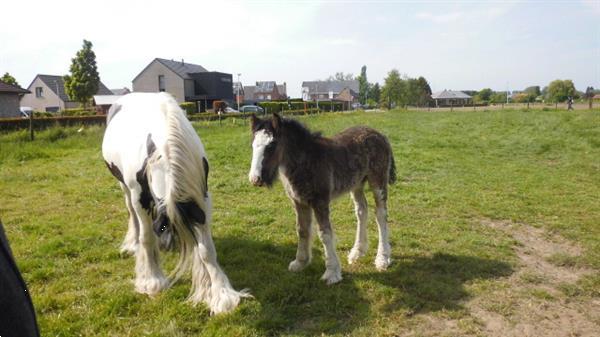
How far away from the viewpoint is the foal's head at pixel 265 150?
4.21 meters

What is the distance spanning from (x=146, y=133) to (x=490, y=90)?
380 feet

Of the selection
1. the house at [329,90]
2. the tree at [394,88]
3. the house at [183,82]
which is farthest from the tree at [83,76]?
the house at [329,90]

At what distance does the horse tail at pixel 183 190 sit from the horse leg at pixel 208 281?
7cm

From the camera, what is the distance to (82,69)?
4916 centimetres

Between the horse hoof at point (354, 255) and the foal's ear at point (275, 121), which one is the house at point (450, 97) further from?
the foal's ear at point (275, 121)

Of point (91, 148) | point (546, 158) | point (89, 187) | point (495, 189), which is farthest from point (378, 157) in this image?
point (91, 148)

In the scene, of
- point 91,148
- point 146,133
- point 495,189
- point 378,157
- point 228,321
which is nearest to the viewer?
point 228,321

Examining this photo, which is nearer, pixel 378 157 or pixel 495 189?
pixel 378 157

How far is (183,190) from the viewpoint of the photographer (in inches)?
151

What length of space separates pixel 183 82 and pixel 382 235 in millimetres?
56590

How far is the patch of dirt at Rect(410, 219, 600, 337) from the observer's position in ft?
12.5

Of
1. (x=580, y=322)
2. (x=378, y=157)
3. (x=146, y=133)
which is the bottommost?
(x=580, y=322)

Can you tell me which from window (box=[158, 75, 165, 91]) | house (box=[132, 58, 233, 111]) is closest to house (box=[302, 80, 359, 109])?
house (box=[132, 58, 233, 111])

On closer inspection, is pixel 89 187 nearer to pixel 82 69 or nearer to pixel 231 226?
pixel 231 226
